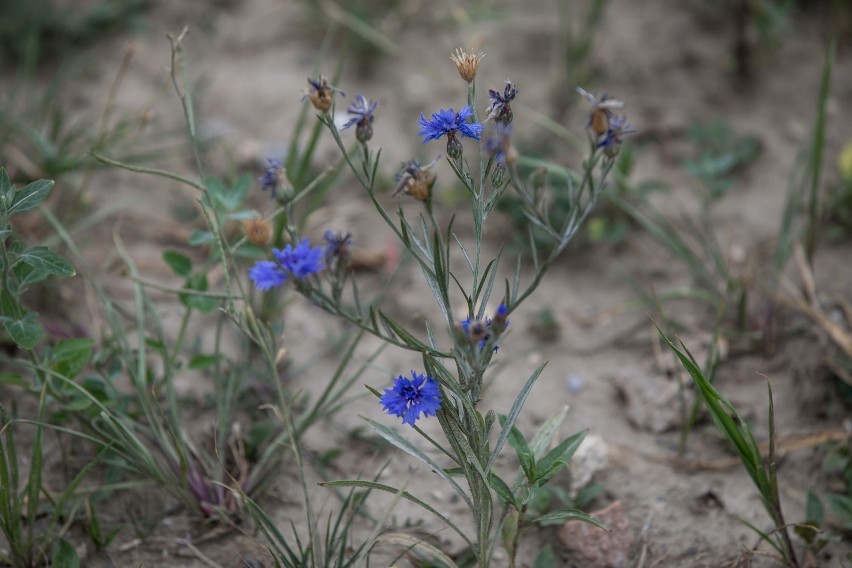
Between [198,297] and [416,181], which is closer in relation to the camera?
[416,181]

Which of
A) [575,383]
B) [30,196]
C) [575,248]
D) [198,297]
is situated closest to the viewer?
[30,196]

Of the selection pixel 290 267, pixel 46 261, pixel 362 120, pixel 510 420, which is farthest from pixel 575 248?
pixel 46 261

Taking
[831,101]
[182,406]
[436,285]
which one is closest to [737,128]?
[831,101]

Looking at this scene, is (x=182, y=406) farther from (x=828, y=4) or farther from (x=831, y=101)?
(x=828, y=4)

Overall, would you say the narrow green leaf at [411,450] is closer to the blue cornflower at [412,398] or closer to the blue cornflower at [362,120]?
the blue cornflower at [412,398]

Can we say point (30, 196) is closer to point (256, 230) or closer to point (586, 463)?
point (256, 230)

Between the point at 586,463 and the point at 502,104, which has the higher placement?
the point at 502,104

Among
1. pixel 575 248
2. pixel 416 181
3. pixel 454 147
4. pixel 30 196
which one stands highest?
pixel 575 248

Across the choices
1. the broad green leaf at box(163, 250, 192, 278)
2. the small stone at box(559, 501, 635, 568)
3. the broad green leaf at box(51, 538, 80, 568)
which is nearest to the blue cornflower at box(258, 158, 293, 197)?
the broad green leaf at box(163, 250, 192, 278)
